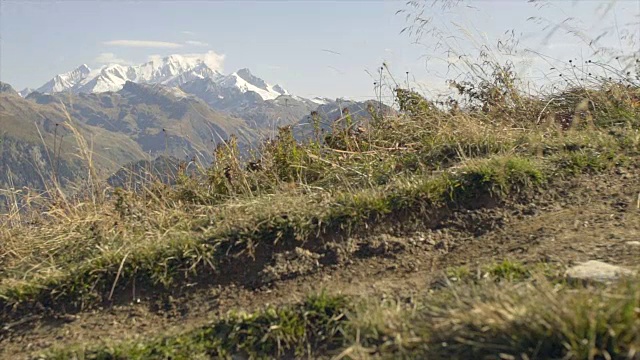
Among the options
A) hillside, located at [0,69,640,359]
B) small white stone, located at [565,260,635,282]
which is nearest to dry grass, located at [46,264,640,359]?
hillside, located at [0,69,640,359]

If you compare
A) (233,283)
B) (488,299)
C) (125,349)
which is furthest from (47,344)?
(488,299)

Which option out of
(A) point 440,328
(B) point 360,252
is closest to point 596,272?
(A) point 440,328

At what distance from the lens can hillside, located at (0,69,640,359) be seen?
2516 mm

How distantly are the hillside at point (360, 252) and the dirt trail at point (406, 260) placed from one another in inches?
0.6

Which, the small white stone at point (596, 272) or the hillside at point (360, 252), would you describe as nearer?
the hillside at point (360, 252)

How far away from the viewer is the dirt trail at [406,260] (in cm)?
349

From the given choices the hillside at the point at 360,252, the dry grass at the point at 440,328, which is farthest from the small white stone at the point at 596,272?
the dry grass at the point at 440,328

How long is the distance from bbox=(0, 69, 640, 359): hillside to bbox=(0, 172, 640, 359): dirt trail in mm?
15

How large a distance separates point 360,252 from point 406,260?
1.07 feet

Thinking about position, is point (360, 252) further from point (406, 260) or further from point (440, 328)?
point (440, 328)

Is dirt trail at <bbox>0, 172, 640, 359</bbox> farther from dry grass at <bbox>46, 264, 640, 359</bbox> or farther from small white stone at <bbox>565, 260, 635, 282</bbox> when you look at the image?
dry grass at <bbox>46, 264, 640, 359</bbox>

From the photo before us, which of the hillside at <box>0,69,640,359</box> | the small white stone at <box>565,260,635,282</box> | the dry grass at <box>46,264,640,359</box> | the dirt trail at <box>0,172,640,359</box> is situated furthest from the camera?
the dirt trail at <box>0,172,640,359</box>

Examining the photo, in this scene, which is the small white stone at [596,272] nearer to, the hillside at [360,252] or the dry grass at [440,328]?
the hillside at [360,252]

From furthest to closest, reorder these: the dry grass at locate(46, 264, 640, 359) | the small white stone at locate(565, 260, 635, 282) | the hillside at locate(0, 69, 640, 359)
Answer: the small white stone at locate(565, 260, 635, 282) → the hillside at locate(0, 69, 640, 359) → the dry grass at locate(46, 264, 640, 359)
